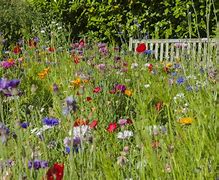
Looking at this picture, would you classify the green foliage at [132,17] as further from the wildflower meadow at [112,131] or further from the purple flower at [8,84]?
the purple flower at [8,84]

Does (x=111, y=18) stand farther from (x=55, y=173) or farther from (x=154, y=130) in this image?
(x=55, y=173)

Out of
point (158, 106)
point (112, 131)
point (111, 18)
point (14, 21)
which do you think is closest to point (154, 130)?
point (112, 131)

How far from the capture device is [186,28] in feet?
24.9

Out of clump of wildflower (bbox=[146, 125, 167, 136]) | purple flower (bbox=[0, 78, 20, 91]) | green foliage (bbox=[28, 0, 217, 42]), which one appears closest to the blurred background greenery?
green foliage (bbox=[28, 0, 217, 42])

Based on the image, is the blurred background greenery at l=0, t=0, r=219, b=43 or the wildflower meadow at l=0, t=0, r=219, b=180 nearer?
the wildflower meadow at l=0, t=0, r=219, b=180

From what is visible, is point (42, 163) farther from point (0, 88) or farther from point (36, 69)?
point (36, 69)

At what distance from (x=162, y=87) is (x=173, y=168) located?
1923mm

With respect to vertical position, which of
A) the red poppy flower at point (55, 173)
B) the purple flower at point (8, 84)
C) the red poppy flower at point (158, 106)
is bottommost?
the red poppy flower at point (158, 106)

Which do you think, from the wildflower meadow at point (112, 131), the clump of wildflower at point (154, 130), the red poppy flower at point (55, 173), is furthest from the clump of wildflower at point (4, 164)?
the clump of wildflower at point (154, 130)

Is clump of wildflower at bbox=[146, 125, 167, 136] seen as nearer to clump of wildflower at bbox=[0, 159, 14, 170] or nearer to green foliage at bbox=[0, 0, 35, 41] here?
clump of wildflower at bbox=[0, 159, 14, 170]

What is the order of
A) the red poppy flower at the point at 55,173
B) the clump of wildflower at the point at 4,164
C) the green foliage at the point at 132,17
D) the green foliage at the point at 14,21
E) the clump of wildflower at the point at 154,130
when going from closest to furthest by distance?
the red poppy flower at the point at 55,173, the clump of wildflower at the point at 4,164, the clump of wildflower at the point at 154,130, the green foliage at the point at 132,17, the green foliage at the point at 14,21

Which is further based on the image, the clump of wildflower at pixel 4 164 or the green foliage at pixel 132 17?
the green foliage at pixel 132 17

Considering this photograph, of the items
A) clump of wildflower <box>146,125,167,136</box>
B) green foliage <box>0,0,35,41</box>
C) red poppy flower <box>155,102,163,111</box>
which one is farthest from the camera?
green foliage <box>0,0,35,41</box>

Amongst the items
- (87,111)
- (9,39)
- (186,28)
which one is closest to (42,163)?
(87,111)
